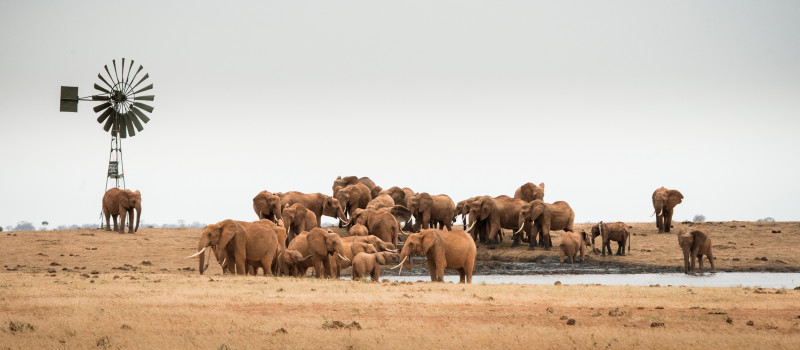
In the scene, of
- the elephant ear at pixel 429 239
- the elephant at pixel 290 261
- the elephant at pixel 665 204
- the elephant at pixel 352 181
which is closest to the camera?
the elephant ear at pixel 429 239

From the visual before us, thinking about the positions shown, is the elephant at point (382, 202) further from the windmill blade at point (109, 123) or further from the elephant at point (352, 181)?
the windmill blade at point (109, 123)

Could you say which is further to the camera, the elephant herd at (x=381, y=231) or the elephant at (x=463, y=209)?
the elephant at (x=463, y=209)

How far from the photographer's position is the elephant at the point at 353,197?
61.0m

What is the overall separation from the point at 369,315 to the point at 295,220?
88.2ft

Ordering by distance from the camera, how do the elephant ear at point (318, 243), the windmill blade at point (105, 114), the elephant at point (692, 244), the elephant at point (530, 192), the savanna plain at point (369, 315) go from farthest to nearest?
the windmill blade at point (105, 114) < the elephant at point (530, 192) < the elephant at point (692, 244) < the elephant ear at point (318, 243) < the savanna plain at point (369, 315)

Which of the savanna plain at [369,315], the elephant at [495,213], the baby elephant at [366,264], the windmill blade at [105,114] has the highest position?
the windmill blade at [105,114]

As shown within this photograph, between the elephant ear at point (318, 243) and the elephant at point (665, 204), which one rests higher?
the elephant at point (665, 204)

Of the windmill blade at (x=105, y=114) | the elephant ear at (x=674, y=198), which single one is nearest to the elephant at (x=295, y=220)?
the windmill blade at (x=105, y=114)

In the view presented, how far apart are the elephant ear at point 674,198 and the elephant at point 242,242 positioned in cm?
3156

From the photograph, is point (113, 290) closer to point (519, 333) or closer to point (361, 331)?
point (361, 331)

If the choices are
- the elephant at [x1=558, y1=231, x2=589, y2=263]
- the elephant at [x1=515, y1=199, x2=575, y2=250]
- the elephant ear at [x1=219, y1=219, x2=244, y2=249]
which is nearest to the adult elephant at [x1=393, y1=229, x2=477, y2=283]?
the elephant ear at [x1=219, y1=219, x2=244, y2=249]

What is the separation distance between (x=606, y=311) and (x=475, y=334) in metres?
4.69

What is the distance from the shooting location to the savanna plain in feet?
63.0

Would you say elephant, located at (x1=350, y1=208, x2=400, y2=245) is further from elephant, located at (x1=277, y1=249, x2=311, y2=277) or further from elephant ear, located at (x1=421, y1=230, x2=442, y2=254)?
elephant ear, located at (x1=421, y1=230, x2=442, y2=254)
